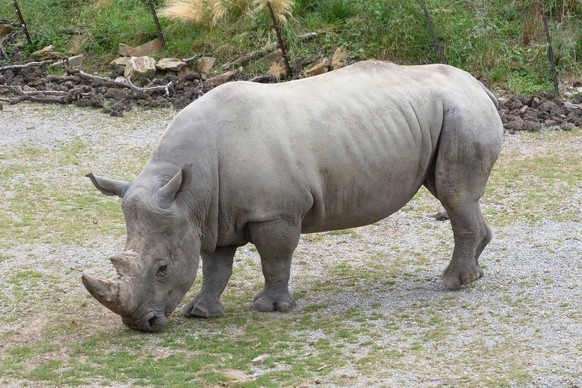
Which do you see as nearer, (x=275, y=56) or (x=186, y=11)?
(x=275, y=56)

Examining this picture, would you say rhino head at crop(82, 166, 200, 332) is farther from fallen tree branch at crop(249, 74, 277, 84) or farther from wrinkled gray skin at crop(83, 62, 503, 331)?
fallen tree branch at crop(249, 74, 277, 84)

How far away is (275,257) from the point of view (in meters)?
8.42

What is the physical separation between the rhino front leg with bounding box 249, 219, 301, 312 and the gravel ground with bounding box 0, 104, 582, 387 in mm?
206

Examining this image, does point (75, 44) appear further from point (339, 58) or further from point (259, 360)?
point (259, 360)

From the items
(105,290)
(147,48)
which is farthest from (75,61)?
(105,290)

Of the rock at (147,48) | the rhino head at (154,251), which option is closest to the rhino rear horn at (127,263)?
the rhino head at (154,251)

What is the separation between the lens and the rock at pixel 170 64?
16750 mm

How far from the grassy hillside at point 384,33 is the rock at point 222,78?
281 millimetres

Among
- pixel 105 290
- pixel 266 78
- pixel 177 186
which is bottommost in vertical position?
pixel 266 78

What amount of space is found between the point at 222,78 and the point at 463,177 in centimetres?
810

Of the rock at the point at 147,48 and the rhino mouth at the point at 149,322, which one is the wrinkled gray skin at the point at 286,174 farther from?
the rock at the point at 147,48

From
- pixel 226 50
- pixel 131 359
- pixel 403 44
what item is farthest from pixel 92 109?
pixel 131 359

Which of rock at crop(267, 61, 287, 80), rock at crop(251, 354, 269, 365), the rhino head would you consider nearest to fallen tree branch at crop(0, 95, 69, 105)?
rock at crop(267, 61, 287, 80)

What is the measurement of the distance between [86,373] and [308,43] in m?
10.5
